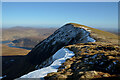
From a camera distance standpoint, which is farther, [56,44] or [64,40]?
[64,40]

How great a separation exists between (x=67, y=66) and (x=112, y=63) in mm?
9658

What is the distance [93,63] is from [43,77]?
1120cm

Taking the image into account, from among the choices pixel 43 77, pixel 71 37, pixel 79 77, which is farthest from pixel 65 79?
pixel 71 37

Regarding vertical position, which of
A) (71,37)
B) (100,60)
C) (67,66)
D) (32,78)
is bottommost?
(32,78)

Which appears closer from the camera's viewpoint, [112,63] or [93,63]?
[112,63]

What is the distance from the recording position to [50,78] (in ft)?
60.8

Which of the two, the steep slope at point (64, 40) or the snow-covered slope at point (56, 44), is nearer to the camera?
the steep slope at point (64, 40)

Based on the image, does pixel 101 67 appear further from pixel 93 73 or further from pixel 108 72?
pixel 93 73

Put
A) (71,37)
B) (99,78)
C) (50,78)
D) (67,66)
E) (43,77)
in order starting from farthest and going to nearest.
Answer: (71,37) < (67,66) < (43,77) < (50,78) < (99,78)

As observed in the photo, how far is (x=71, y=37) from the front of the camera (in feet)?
274

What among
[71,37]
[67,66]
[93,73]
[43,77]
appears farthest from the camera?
[71,37]

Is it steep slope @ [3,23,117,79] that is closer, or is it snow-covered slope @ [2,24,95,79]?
steep slope @ [3,23,117,79]

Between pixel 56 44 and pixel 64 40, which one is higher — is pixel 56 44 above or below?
below

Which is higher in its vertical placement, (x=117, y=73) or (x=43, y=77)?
(x=117, y=73)
